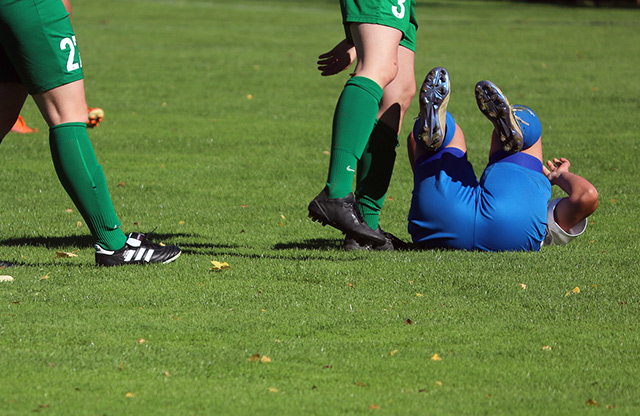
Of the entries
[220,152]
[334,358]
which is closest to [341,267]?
[334,358]

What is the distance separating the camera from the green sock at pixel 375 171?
5.73 metres

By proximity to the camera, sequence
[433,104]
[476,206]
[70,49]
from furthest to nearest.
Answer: [476,206] < [433,104] < [70,49]

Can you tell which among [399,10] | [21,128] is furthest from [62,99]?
[21,128]

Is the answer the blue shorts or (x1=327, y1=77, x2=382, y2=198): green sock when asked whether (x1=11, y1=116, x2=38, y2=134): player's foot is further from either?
(x1=327, y1=77, x2=382, y2=198): green sock

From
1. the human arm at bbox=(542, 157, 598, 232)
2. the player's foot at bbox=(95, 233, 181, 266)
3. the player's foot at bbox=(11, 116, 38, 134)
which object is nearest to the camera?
the player's foot at bbox=(95, 233, 181, 266)

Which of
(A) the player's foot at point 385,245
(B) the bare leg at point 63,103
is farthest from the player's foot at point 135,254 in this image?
(A) the player's foot at point 385,245

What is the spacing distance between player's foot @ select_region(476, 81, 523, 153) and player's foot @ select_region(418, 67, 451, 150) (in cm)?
25

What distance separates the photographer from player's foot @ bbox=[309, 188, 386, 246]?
15.6 feet

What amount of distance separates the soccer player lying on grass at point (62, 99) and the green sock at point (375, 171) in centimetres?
114

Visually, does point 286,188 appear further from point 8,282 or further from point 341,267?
point 8,282

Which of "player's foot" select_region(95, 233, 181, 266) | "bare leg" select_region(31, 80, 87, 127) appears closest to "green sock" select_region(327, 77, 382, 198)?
"player's foot" select_region(95, 233, 181, 266)

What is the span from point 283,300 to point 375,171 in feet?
4.71

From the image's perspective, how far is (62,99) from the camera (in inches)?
191

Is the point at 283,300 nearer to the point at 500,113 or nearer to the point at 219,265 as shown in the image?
the point at 219,265
